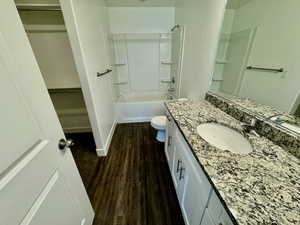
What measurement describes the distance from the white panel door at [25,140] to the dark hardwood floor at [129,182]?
70 centimetres

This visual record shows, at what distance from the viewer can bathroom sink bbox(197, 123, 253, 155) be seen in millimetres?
1016

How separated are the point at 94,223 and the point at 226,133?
1.46m

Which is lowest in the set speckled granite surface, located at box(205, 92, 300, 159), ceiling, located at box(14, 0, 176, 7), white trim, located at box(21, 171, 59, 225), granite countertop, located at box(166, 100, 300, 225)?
white trim, located at box(21, 171, 59, 225)

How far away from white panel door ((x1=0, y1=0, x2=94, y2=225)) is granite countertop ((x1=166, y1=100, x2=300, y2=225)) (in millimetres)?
797

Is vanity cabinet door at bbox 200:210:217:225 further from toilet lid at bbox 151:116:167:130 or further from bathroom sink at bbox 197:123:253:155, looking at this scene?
toilet lid at bbox 151:116:167:130

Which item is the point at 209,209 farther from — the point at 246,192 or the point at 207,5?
the point at 207,5

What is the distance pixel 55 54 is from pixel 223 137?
2.43 meters

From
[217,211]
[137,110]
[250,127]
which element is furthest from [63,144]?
[137,110]

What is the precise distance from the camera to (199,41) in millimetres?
1804

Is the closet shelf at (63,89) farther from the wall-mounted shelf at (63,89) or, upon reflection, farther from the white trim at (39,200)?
the white trim at (39,200)

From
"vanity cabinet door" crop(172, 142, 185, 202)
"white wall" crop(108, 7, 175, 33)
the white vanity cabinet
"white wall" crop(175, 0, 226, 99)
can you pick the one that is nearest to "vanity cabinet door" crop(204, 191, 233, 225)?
the white vanity cabinet

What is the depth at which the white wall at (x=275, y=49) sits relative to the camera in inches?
32.9

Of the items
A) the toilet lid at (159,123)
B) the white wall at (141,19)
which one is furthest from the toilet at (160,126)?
the white wall at (141,19)

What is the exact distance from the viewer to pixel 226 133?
1.14 m
